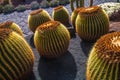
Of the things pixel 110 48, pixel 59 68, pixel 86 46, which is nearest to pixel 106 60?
pixel 110 48

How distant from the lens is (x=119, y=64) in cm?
279

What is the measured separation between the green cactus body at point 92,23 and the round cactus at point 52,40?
1.82ft

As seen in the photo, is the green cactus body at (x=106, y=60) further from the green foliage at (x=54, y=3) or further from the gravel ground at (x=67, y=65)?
the green foliage at (x=54, y=3)

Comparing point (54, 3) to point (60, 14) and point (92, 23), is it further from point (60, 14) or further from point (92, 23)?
point (92, 23)

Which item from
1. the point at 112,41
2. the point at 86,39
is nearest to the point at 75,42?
the point at 86,39

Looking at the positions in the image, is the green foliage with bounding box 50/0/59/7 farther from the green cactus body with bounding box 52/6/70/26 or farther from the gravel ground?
the gravel ground

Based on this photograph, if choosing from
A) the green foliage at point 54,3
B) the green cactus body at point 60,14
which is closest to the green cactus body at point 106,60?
the green cactus body at point 60,14

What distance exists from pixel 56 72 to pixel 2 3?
8.84 m

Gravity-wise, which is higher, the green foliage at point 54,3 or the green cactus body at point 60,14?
the green cactus body at point 60,14

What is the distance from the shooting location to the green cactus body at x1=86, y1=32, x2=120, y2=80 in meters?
2.80

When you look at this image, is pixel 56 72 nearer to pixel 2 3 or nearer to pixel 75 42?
pixel 75 42

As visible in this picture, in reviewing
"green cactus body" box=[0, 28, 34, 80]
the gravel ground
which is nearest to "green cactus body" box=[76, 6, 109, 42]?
the gravel ground

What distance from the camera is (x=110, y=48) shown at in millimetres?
2922

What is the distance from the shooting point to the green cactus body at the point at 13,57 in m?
4.24
